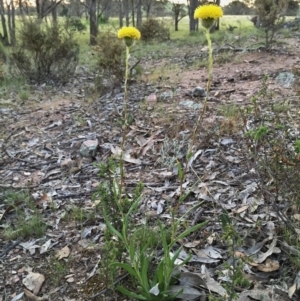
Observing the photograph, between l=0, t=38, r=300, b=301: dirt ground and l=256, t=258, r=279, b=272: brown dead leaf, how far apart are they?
3 centimetres

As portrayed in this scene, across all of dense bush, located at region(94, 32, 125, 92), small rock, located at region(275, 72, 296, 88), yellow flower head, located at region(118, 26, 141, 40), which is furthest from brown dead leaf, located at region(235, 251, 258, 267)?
dense bush, located at region(94, 32, 125, 92)

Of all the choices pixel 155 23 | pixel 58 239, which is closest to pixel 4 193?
pixel 58 239

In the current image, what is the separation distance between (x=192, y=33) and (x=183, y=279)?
722 inches

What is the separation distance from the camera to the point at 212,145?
3.64 m

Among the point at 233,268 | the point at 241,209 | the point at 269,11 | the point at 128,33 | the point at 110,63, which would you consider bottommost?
the point at 241,209

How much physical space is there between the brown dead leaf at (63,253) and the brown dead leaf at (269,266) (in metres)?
1.27

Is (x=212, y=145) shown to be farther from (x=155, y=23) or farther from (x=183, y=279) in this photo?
(x=155, y=23)

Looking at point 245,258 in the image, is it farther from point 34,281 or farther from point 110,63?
point 110,63

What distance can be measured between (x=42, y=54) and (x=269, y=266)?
7.67 meters

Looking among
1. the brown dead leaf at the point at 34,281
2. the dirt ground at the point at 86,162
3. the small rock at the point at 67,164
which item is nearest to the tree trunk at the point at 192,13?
the dirt ground at the point at 86,162

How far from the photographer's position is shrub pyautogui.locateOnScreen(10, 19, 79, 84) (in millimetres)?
8281

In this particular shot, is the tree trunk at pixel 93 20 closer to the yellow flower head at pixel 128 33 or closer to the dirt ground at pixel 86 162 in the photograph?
the dirt ground at pixel 86 162

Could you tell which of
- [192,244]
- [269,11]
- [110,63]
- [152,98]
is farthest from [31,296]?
[269,11]

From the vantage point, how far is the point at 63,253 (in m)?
2.58
